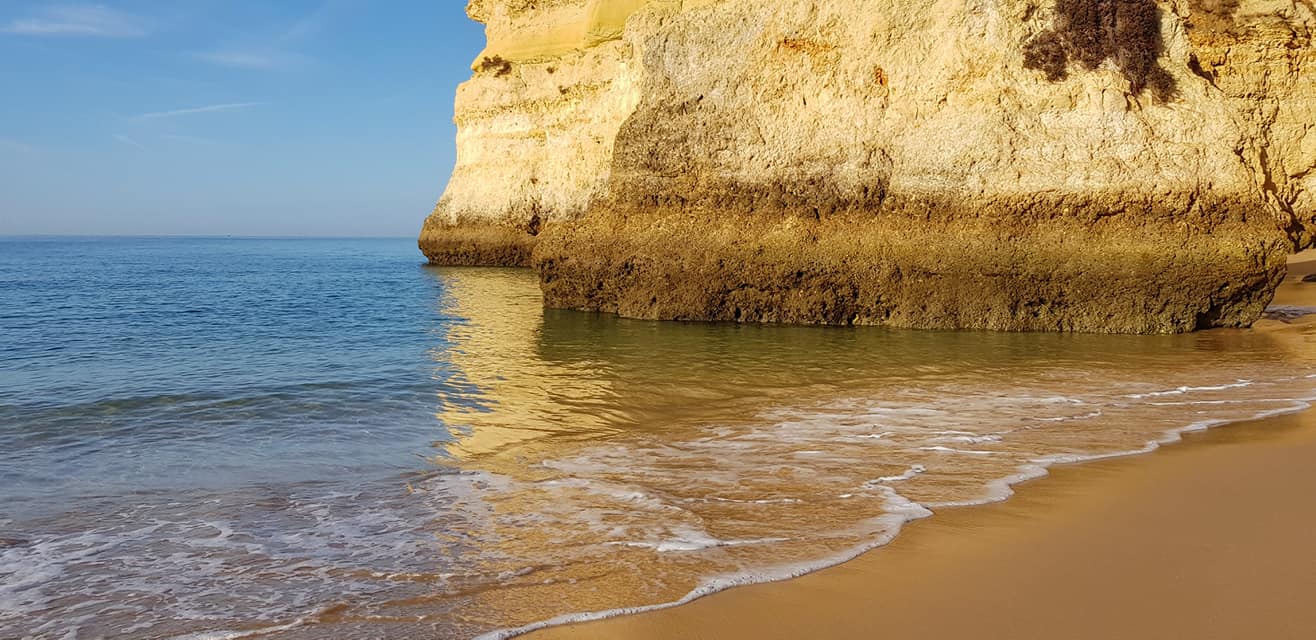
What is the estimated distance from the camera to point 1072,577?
3.69 m

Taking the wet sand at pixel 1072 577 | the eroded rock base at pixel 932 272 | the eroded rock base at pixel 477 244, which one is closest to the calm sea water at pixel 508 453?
the wet sand at pixel 1072 577

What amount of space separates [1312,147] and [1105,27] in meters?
8.00

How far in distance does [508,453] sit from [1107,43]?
10.3 m

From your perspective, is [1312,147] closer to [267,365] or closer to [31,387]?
[267,365]

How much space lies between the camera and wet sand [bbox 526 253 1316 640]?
129 inches

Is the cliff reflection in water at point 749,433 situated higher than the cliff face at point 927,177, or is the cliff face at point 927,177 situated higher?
the cliff face at point 927,177

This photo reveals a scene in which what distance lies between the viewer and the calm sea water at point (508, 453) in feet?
12.7

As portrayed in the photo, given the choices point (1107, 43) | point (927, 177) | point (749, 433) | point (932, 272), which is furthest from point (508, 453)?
point (1107, 43)

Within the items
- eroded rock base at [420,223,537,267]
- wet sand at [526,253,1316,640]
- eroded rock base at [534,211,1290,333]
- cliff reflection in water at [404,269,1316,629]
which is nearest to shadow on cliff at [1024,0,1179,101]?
eroded rock base at [534,211,1290,333]

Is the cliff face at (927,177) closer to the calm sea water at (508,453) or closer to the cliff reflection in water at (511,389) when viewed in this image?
the calm sea water at (508,453)

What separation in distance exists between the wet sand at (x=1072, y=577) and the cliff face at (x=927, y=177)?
7.31 metres

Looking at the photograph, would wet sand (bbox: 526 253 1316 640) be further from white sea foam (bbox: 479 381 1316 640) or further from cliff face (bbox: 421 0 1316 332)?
cliff face (bbox: 421 0 1316 332)

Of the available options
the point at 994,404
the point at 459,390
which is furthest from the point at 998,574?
the point at 459,390

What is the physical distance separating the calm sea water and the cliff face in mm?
734
